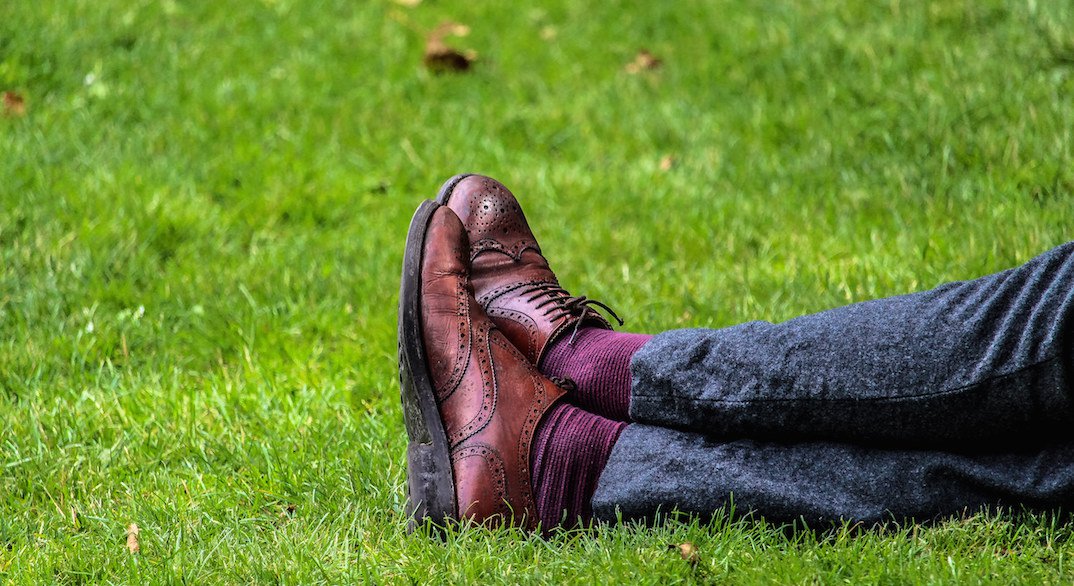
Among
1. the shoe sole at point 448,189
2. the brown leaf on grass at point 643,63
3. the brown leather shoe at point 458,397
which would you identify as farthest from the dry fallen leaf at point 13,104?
the brown leather shoe at point 458,397

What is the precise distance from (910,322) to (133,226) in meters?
2.61

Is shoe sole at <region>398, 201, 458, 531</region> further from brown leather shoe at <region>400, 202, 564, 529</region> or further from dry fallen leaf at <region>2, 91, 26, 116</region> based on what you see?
dry fallen leaf at <region>2, 91, 26, 116</region>

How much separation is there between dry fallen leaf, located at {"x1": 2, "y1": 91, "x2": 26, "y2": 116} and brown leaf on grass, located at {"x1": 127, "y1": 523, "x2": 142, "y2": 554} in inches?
104

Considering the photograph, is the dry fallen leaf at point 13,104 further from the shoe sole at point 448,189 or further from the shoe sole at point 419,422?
the shoe sole at point 419,422

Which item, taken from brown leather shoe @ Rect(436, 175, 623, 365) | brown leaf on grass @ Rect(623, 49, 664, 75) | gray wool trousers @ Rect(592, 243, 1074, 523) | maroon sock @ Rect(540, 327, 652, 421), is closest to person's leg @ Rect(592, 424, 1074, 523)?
gray wool trousers @ Rect(592, 243, 1074, 523)

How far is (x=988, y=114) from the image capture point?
3842mm

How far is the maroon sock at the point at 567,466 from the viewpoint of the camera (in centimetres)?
204

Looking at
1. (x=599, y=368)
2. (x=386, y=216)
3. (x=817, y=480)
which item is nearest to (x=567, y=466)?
(x=599, y=368)

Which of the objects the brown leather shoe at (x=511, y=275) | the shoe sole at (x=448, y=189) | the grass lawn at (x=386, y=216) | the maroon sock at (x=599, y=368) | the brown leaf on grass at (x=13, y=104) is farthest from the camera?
the brown leaf on grass at (x=13, y=104)

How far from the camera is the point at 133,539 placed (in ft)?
6.86

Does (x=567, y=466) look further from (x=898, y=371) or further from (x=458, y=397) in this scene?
(x=898, y=371)

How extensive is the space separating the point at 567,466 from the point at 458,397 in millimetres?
253

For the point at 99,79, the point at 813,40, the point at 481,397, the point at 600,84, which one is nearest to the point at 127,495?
the point at 481,397

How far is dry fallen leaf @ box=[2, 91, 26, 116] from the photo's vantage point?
4.17 m
